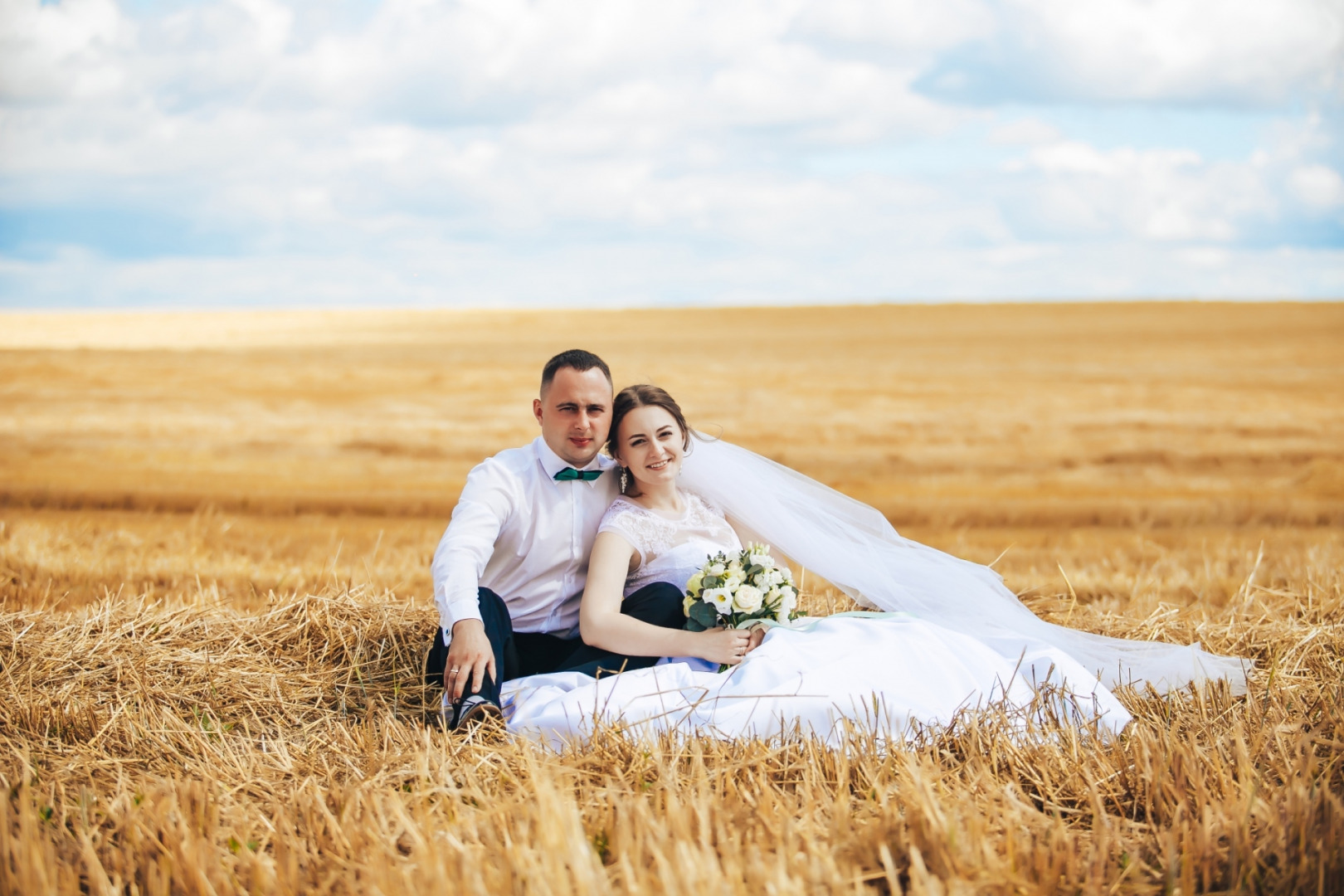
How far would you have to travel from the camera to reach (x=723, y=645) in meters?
4.47

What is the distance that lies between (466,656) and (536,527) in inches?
35.6

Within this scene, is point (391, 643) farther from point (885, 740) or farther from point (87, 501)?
point (87, 501)

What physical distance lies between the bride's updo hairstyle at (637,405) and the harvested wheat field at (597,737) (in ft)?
2.77

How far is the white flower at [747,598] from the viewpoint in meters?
4.34

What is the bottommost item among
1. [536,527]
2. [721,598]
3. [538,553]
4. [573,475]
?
[721,598]

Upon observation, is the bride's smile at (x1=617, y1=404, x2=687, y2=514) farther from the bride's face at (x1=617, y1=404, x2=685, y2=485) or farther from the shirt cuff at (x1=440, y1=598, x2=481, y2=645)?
the shirt cuff at (x1=440, y1=598, x2=481, y2=645)

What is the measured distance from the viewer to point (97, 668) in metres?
5.24

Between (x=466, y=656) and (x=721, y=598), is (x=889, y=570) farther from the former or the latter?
(x=466, y=656)

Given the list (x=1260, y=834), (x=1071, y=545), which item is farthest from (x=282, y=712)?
(x=1071, y=545)

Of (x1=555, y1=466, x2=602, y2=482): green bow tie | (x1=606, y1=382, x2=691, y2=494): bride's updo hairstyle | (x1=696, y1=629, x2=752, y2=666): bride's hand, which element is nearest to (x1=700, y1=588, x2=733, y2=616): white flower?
(x1=696, y1=629, x2=752, y2=666): bride's hand

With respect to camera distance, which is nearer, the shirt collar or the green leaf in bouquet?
the green leaf in bouquet

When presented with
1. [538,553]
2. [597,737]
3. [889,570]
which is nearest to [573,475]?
[538,553]

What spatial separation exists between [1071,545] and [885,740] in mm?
7741

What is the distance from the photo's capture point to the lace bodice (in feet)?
15.6
